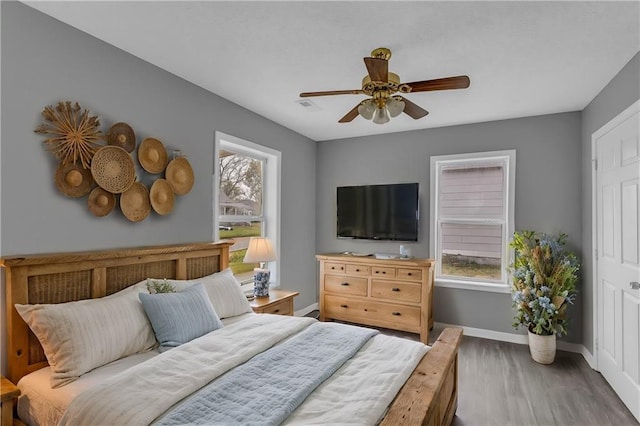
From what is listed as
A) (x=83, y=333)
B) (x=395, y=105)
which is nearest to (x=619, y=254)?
(x=395, y=105)

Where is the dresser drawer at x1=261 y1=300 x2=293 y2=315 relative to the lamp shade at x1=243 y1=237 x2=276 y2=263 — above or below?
below

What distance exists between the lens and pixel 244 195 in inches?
159

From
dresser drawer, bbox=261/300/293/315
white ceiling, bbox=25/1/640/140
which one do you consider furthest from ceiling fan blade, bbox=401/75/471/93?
dresser drawer, bbox=261/300/293/315

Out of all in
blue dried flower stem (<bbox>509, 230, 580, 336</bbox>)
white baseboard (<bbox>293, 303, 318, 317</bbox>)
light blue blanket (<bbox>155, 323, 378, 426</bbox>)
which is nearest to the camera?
light blue blanket (<bbox>155, 323, 378, 426</bbox>)

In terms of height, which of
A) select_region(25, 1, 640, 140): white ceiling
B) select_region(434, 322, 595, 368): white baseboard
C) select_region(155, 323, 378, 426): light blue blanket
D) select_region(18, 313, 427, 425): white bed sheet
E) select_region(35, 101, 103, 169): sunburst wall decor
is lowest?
select_region(434, 322, 595, 368): white baseboard

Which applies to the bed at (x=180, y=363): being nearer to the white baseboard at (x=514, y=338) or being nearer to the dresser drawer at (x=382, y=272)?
the dresser drawer at (x=382, y=272)

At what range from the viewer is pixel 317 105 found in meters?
3.61

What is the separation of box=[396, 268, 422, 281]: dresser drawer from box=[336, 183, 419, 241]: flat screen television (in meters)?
0.55

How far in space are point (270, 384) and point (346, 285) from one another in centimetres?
287

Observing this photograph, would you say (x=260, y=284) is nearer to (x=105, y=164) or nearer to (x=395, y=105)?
(x=105, y=164)

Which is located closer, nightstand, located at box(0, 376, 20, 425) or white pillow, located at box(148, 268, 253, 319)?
nightstand, located at box(0, 376, 20, 425)

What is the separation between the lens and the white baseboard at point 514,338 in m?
3.55

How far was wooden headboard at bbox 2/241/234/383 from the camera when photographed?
1.90 metres

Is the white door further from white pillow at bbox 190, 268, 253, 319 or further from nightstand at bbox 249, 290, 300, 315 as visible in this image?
white pillow at bbox 190, 268, 253, 319
